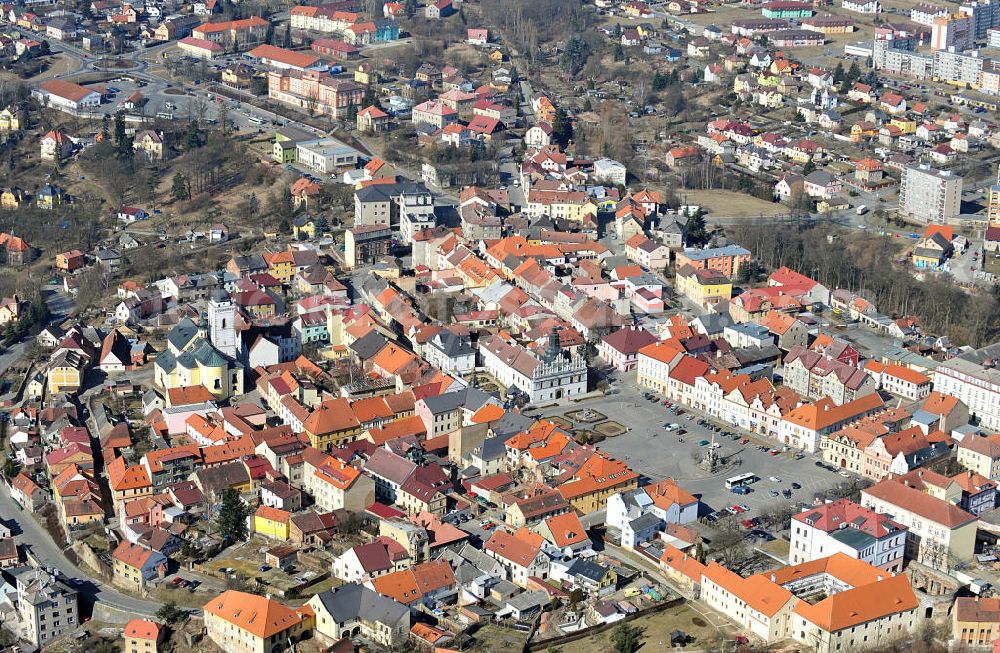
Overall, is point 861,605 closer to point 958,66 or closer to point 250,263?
point 250,263

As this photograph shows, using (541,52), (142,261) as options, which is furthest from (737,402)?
(541,52)

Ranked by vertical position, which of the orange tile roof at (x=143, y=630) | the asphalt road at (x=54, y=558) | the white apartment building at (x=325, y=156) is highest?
the white apartment building at (x=325, y=156)

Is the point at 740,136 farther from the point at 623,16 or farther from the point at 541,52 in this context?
the point at 623,16

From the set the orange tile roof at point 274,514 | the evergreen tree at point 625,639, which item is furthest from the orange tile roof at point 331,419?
the evergreen tree at point 625,639

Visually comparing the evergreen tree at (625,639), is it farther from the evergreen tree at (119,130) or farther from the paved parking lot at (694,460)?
the evergreen tree at (119,130)

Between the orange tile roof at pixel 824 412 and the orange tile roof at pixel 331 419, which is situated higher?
the orange tile roof at pixel 331 419

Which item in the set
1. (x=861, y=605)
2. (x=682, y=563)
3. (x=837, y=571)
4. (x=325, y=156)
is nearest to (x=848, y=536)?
(x=837, y=571)
